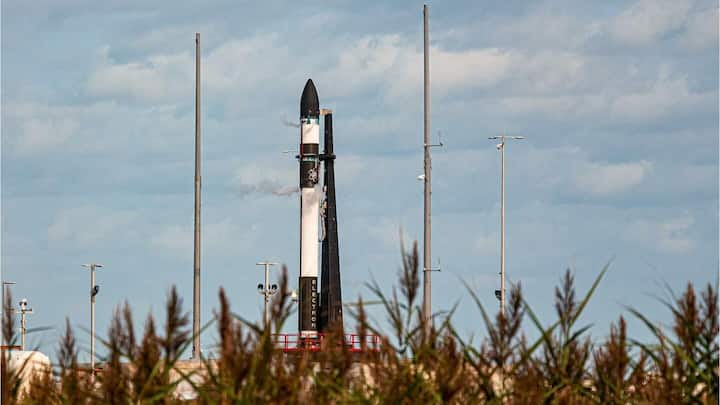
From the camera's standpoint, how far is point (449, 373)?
5078mm

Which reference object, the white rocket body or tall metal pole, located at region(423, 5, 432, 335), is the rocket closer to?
the white rocket body

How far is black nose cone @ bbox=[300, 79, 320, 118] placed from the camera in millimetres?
46875

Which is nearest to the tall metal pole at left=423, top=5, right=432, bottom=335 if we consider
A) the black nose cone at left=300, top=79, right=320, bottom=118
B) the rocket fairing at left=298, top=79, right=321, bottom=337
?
the rocket fairing at left=298, top=79, right=321, bottom=337

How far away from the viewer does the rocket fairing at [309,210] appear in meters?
46.3

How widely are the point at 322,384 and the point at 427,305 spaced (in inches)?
1005

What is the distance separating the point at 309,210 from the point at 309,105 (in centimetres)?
419

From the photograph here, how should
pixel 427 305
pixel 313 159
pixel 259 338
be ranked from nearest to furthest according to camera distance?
pixel 259 338 < pixel 427 305 < pixel 313 159

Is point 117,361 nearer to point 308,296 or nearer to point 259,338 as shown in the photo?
point 259,338

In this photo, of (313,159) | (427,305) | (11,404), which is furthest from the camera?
(313,159)

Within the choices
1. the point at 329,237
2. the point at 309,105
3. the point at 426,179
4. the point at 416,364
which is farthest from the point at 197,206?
the point at 416,364

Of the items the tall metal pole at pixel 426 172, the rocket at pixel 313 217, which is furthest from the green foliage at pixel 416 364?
the rocket at pixel 313 217

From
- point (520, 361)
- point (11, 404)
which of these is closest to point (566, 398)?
point (520, 361)

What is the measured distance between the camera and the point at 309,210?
4644 centimetres

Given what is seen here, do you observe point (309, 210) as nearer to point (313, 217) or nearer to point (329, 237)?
point (313, 217)
